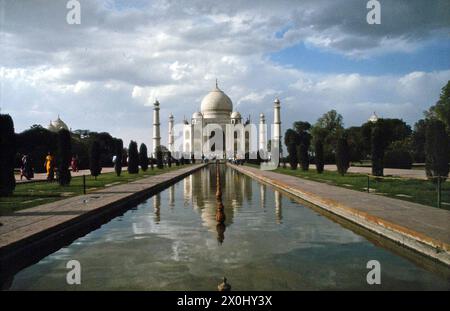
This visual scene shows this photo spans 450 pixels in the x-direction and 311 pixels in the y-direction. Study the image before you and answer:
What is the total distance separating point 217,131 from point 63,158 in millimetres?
56660

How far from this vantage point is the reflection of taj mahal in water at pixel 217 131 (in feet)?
232

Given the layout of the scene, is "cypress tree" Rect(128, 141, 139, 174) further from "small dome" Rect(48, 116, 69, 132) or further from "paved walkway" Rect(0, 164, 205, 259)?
"small dome" Rect(48, 116, 69, 132)

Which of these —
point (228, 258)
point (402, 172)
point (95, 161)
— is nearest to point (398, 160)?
point (402, 172)

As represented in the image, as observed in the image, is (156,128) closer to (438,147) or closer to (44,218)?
(438,147)

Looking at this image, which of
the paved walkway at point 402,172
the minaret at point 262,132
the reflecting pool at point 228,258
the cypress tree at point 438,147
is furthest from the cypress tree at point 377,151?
the minaret at point 262,132

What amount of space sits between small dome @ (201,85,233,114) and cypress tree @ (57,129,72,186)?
56167mm

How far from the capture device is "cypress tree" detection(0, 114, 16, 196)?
11.0 meters

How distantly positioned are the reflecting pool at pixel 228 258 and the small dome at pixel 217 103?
6306 centimetres

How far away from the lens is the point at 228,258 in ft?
16.9

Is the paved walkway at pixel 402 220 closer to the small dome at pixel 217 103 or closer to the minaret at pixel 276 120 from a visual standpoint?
the minaret at pixel 276 120

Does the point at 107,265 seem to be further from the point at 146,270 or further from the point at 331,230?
the point at 331,230

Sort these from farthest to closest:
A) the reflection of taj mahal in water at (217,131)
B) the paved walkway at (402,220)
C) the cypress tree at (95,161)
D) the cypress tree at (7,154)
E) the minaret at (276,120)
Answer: the reflection of taj mahal in water at (217,131) → the minaret at (276,120) → the cypress tree at (95,161) → the cypress tree at (7,154) → the paved walkway at (402,220)

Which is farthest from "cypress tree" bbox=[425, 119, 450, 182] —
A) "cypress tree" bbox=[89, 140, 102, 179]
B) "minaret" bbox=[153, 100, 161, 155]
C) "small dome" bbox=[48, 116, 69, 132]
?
"minaret" bbox=[153, 100, 161, 155]
